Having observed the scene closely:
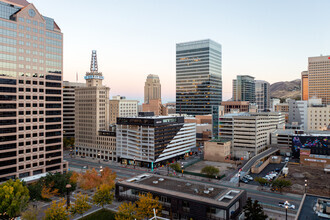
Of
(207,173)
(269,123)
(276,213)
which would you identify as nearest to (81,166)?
(207,173)

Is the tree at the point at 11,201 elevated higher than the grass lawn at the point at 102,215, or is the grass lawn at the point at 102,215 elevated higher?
the tree at the point at 11,201

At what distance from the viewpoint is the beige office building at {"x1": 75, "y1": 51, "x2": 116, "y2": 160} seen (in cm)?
13825

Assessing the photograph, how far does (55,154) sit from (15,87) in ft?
95.8

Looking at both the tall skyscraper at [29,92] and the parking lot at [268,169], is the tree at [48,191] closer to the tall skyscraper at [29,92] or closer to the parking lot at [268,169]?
the tall skyscraper at [29,92]

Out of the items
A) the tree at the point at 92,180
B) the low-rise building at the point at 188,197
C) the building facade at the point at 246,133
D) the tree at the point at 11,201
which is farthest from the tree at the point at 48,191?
the building facade at the point at 246,133

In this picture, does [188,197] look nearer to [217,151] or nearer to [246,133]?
[217,151]

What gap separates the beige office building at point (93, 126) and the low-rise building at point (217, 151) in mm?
50980

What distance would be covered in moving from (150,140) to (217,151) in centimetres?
3783

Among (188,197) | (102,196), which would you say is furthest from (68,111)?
(188,197)

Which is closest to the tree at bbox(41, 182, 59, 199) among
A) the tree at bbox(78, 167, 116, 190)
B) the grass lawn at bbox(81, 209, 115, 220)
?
the tree at bbox(78, 167, 116, 190)

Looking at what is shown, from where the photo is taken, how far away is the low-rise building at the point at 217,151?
12938 cm

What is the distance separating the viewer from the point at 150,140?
11681 cm

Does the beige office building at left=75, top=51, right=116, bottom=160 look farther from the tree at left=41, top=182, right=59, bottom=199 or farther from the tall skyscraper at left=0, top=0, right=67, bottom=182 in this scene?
the tree at left=41, top=182, right=59, bottom=199

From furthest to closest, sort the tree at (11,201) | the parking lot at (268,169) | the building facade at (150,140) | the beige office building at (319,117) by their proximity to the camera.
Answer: the beige office building at (319,117), the building facade at (150,140), the parking lot at (268,169), the tree at (11,201)
